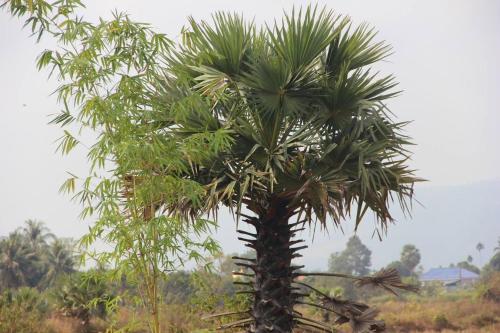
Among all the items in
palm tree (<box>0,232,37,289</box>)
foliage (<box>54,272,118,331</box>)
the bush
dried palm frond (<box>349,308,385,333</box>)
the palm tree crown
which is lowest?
dried palm frond (<box>349,308,385,333</box>)

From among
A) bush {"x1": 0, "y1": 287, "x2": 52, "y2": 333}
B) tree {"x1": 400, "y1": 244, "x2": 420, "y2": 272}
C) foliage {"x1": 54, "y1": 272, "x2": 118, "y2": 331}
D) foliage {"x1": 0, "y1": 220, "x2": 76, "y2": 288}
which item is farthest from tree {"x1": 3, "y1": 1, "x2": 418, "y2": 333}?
tree {"x1": 400, "y1": 244, "x2": 420, "y2": 272}

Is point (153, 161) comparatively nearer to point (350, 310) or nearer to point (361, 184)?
point (361, 184)

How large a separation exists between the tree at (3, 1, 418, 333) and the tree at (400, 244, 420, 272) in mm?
48270

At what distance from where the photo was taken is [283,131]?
7.52 meters

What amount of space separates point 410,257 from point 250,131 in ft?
164

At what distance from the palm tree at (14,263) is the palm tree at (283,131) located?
1166 inches

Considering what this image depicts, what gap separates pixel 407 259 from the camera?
2159 inches

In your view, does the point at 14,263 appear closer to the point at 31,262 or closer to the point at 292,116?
the point at 31,262

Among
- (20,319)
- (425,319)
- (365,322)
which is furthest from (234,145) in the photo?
(425,319)

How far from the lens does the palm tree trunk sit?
7309 mm

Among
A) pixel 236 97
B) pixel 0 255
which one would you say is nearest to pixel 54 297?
pixel 236 97

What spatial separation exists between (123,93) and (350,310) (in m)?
3.36

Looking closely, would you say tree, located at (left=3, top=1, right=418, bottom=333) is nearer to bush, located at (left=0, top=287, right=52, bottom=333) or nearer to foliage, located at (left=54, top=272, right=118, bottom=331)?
bush, located at (left=0, top=287, right=52, bottom=333)

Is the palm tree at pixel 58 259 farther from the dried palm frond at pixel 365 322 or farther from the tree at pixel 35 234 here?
the dried palm frond at pixel 365 322
